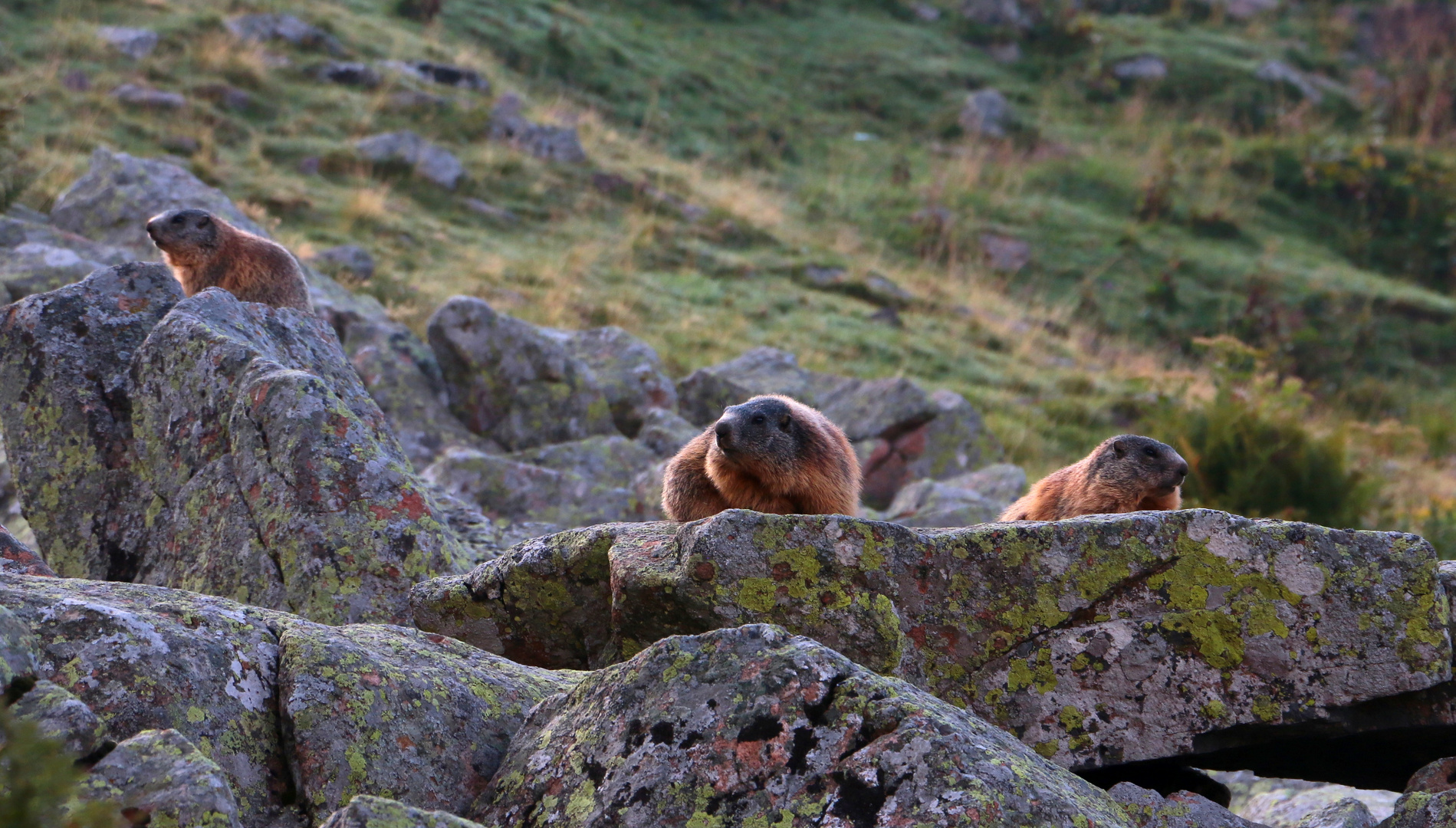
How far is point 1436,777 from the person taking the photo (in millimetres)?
5113

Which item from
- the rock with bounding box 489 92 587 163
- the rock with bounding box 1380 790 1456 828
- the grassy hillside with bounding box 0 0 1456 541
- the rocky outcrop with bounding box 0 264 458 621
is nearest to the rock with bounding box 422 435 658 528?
the rocky outcrop with bounding box 0 264 458 621

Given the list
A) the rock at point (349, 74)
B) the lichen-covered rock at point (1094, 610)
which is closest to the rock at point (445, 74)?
the rock at point (349, 74)

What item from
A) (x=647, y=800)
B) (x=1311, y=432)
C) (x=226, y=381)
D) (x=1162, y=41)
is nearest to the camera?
(x=647, y=800)

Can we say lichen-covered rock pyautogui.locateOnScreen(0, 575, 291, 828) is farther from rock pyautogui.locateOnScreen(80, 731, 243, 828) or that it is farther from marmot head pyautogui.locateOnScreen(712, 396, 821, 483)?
marmot head pyautogui.locateOnScreen(712, 396, 821, 483)

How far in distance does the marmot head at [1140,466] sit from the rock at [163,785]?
602 centimetres

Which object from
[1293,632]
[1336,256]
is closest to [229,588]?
[1293,632]

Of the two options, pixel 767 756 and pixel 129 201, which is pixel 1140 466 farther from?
pixel 129 201

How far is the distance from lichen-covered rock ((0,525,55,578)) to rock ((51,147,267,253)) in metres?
9.13

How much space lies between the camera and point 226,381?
21.4 feet

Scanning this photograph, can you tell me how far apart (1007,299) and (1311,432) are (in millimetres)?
7738

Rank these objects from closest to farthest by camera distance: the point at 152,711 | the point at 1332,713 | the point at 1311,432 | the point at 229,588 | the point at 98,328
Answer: the point at 152,711 → the point at 1332,713 → the point at 229,588 → the point at 98,328 → the point at 1311,432

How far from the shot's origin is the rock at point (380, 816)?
3145 millimetres

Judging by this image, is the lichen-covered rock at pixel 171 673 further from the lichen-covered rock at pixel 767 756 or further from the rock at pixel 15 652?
the lichen-covered rock at pixel 767 756

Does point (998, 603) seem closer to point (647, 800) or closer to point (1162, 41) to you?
point (647, 800)
